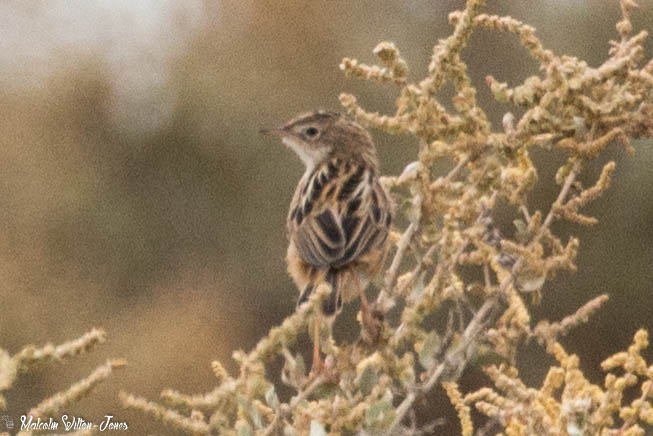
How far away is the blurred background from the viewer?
709 inches

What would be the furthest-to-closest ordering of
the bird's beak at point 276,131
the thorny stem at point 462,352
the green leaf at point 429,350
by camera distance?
the bird's beak at point 276,131 < the green leaf at point 429,350 < the thorny stem at point 462,352

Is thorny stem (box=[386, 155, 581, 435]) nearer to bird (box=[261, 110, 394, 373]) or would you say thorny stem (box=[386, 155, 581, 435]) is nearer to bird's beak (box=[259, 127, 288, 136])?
bird (box=[261, 110, 394, 373])

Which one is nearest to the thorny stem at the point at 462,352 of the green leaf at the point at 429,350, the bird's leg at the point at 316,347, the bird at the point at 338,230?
the green leaf at the point at 429,350

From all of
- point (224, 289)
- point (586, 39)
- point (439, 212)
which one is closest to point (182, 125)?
point (224, 289)

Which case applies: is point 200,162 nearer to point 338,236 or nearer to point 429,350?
point 338,236

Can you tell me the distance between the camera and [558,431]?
3143 millimetres

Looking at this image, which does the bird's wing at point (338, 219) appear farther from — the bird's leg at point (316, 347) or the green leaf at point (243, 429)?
the green leaf at point (243, 429)

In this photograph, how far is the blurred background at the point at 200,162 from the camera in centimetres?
1800

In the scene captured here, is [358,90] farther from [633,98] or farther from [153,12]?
[633,98]

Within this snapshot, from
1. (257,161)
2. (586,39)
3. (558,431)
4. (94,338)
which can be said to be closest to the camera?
(94,338)

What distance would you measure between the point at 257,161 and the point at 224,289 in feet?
7.12

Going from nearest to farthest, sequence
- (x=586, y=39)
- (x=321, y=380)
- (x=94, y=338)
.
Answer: (x=94, y=338)
(x=321, y=380)
(x=586, y=39)

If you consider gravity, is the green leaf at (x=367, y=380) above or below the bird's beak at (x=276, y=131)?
below

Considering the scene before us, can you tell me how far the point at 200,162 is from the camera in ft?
71.1
